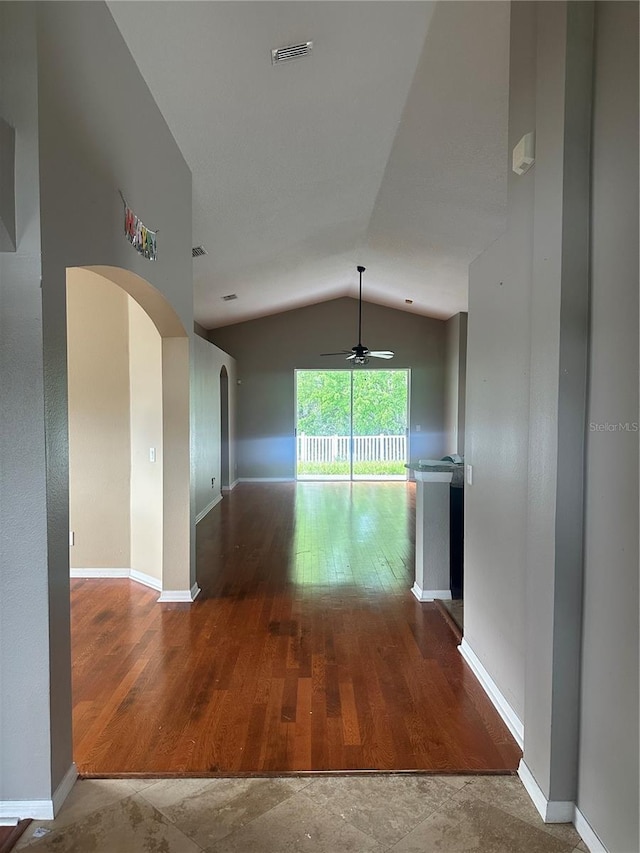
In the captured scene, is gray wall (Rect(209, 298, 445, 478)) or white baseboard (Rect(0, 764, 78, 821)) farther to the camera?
gray wall (Rect(209, 298, 445, 478))

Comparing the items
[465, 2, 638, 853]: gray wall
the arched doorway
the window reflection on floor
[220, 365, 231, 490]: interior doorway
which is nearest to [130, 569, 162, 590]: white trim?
the arched doorway

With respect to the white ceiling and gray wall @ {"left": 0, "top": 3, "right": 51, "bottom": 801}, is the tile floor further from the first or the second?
the white ceiling

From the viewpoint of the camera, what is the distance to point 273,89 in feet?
9.02

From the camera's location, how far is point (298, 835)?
1586mm

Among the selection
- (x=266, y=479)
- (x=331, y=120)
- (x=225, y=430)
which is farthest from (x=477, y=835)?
(x=266, y=479)

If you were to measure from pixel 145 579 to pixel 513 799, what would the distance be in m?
3.04

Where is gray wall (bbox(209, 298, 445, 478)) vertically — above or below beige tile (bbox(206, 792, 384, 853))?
above

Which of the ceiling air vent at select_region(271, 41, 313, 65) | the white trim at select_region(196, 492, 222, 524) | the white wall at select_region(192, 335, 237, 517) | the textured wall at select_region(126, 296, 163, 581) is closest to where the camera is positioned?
the ceiling air vent at select_region(271, 41, 313, 65)

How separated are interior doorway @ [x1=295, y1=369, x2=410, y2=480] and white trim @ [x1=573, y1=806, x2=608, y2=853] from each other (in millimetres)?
8047

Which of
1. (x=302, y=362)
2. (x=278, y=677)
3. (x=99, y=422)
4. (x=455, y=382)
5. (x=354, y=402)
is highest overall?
(x=302, y=362)

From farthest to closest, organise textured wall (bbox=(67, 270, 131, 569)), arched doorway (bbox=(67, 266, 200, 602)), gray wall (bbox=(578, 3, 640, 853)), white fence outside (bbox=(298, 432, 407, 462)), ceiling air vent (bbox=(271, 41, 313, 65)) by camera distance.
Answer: white fence outside (bbox=(298, 432, 407, 462)), textured wall (bbox=(67, 270, 131, 569)), arched doorway (bbox=(67, 266, 200, 602)), ceiling air vent (bbox=(271, 41, 313, 65)), gray wall (bbox=(578, 3, 640, 853))

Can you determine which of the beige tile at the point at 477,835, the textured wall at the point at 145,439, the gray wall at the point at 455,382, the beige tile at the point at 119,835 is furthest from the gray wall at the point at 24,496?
the gray wall at the point at 455,382

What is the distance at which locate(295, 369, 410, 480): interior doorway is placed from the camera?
9602mm

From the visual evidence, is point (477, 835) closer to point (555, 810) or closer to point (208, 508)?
point (555, 810)
